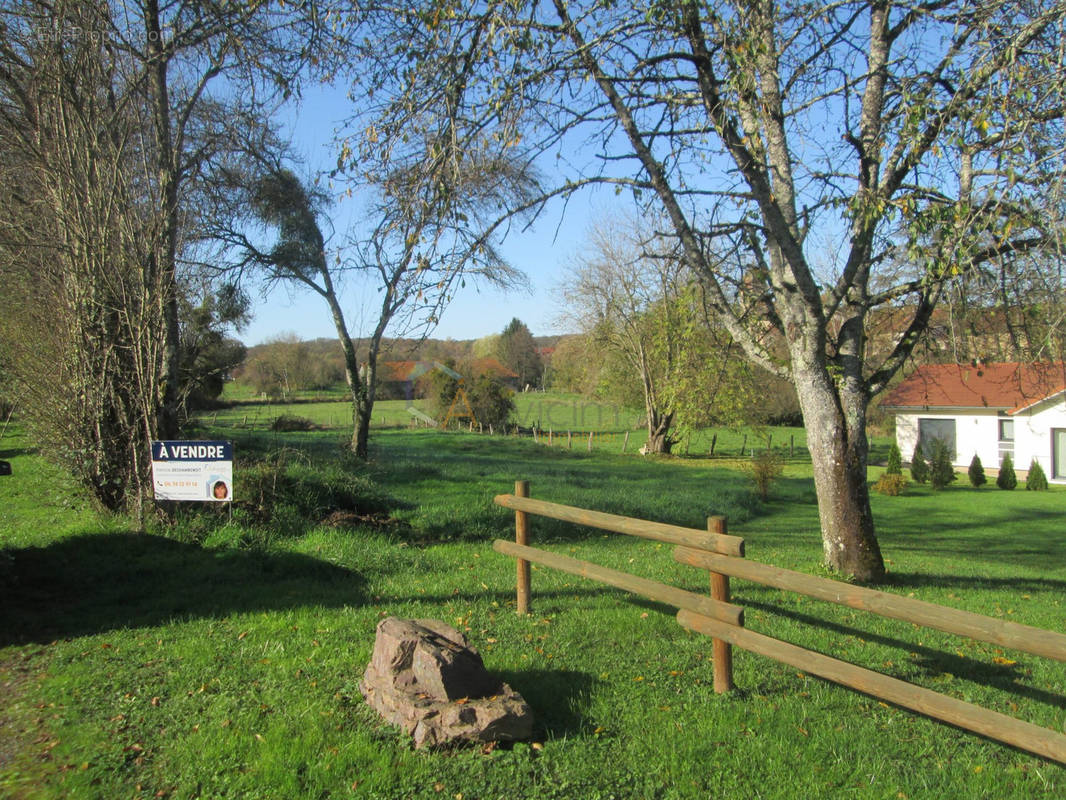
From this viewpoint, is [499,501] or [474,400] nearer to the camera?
[499,501]

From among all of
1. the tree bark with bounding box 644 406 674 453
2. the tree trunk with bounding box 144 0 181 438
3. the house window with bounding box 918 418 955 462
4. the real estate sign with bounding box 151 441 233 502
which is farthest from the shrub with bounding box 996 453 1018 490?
the real estate sign with bounding box 151 441 233 502

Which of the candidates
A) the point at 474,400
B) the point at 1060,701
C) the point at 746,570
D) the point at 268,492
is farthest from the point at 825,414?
the point at 474,400

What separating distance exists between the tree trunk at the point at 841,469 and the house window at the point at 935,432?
110 feet

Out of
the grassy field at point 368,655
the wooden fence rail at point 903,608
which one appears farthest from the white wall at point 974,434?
the wooden fence rail at point 903,608

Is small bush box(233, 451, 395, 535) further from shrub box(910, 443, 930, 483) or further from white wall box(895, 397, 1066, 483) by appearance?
white wall box(895, 397, 1066, 483)

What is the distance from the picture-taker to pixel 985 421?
124 ft

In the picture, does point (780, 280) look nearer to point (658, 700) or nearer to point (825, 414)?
point (825, 414)

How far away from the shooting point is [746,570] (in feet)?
14.7

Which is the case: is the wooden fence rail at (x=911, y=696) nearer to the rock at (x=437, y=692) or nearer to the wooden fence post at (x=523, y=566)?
the rock at (x=437, y=692)

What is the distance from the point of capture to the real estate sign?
824cm

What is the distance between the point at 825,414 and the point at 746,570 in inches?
198

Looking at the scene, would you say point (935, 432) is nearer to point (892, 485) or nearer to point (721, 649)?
point (892, 485)

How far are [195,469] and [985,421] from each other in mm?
39414

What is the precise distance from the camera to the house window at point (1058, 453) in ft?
113
